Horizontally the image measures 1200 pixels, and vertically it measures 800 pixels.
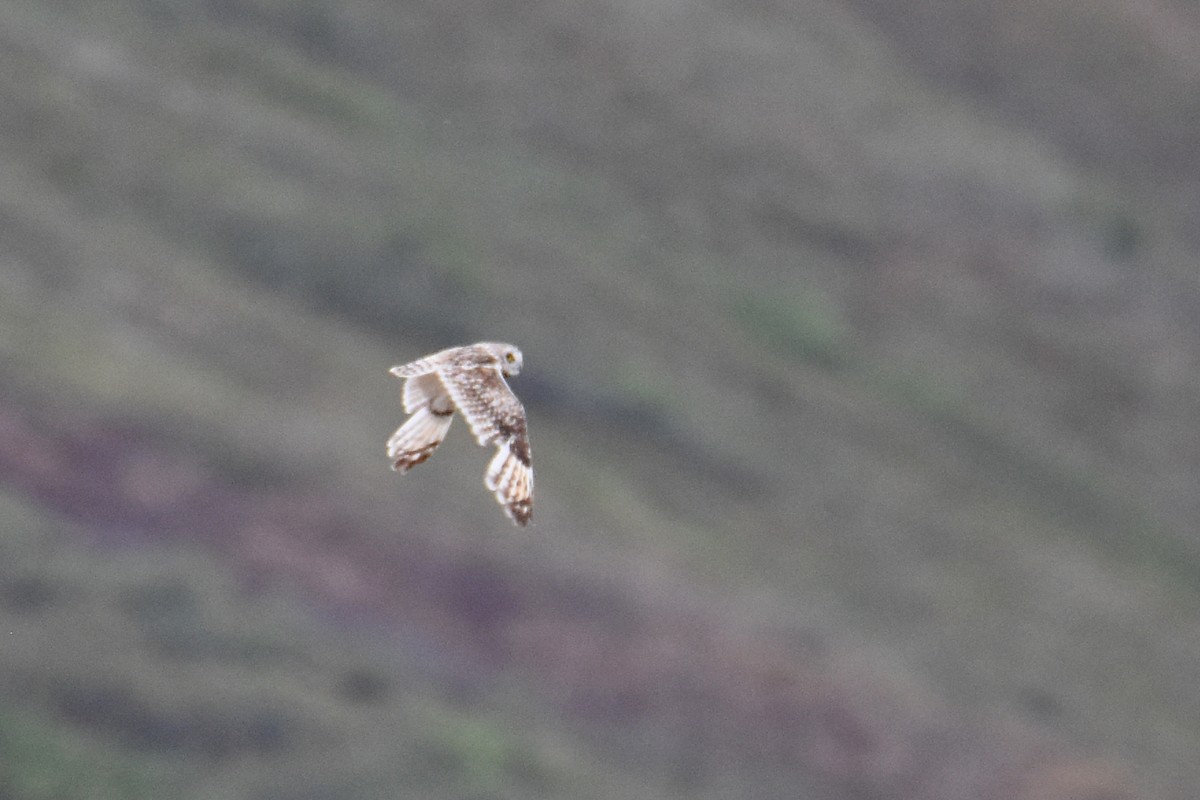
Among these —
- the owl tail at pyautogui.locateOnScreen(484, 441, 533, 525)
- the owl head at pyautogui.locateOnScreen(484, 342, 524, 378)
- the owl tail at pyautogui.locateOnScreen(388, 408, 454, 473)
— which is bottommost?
the owl tail at pyautogui.locateOnScreen(484, 441, 533, 525)

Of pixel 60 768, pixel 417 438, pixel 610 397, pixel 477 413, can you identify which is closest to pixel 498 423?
pixel 477 413

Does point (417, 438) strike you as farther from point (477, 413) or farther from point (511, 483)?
point (511, 483)

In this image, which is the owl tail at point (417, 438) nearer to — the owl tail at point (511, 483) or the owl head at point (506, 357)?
the owl head at point (506, 357)

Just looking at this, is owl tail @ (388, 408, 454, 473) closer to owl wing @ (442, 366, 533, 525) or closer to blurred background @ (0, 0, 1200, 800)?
owl wing @ (442, 366, 533, 525)

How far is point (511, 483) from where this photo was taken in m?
15.1

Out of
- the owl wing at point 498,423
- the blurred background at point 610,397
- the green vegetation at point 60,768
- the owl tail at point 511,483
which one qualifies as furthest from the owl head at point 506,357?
Answer: the blurred background at point 610,397

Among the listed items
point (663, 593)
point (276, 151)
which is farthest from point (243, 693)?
point (276, 151)

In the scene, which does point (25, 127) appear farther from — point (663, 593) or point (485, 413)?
point (485, 413)

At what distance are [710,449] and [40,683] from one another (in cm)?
1844

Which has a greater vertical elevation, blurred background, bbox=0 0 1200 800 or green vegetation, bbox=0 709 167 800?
blurred background, bbox=0 0 1200 800

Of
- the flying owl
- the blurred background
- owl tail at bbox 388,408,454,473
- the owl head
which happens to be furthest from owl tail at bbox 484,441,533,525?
the blurred background

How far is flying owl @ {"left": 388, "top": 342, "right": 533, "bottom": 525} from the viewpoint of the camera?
49.8 ft

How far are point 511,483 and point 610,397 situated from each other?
104 ft

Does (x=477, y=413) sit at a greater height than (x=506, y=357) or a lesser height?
lesser
